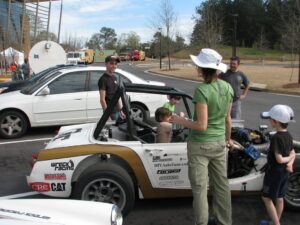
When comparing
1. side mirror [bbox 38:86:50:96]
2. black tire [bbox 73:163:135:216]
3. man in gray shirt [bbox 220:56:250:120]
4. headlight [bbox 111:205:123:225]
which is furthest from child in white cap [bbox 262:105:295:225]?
side mirror [bbox 38:86:50:96]

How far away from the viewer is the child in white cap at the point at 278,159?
4.23 m


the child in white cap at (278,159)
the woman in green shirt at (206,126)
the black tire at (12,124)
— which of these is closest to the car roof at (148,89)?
the woman in green shirt at (206,126)

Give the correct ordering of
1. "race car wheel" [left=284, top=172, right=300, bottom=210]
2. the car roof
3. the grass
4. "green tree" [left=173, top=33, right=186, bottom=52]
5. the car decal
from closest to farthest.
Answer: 1. the car decal
2. "race car wheel" [left=284, top=172, right=300, bottom=210]
3. the car roof
4. the grass
5. "green tree" [left=173, top=33, right=186, bottom=52]

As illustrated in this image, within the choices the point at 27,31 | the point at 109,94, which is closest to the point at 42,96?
the point at 109,94

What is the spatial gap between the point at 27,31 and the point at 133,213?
1126 inches

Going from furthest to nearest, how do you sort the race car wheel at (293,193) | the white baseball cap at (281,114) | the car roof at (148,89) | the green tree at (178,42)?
the green tree at (178,42)
the car roof at (148,89)
the race car wheel at (293,193)
the white baseball cap at (281,114)

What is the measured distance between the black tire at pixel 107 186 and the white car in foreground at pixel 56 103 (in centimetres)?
460

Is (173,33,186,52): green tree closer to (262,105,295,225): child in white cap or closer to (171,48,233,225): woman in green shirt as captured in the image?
(262,105,295,225): child in white cap

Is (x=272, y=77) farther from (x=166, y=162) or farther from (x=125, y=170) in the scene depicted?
(x=125, y=170)

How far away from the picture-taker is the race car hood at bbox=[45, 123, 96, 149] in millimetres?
5043

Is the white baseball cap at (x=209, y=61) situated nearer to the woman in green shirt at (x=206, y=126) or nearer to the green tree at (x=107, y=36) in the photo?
the woman in green shirt at (x=206, y=126)

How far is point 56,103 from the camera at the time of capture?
9578 millimetres

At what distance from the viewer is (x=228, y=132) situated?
4.52 meters

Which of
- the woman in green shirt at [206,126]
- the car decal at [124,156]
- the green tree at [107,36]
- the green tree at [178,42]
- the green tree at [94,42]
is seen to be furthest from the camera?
the green tree at [107,36]
